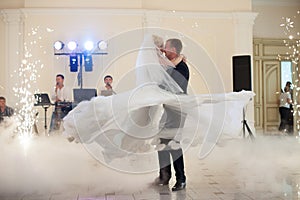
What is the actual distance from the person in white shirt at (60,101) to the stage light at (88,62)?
21.1 inches

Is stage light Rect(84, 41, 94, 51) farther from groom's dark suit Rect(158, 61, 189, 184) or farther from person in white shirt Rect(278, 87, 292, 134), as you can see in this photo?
groom's dark suit Rect(158, 61, 189, 184)


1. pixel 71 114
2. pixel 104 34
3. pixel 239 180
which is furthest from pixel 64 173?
pixel 104 34

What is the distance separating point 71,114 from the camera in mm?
3580

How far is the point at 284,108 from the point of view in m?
9.91

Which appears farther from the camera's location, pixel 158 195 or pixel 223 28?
pixel 223 28

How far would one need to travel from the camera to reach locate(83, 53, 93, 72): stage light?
8.58 m

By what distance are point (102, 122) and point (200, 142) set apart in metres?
0.99

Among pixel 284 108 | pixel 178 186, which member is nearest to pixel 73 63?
pixel 284 108

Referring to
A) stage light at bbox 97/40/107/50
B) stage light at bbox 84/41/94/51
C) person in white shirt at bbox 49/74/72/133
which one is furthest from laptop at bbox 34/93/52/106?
stage light at bbox 97/40/107/50

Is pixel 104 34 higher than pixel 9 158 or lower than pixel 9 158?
higher

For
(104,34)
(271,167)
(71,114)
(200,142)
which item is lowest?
(271,167)

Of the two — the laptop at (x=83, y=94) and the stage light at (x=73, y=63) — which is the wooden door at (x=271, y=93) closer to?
the stage light at (x=73, y=63)

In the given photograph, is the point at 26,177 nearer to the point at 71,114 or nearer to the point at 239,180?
the point at 71,114

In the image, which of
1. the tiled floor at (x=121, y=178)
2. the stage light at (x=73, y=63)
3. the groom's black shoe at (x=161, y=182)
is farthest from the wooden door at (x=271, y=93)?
the groom's black shoe at (x=161, y=182)
